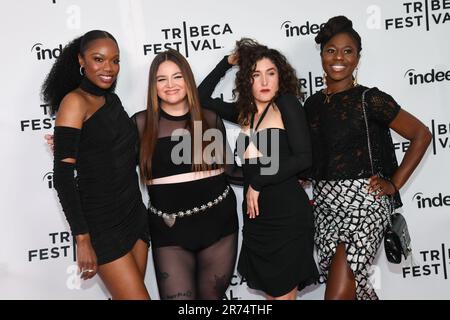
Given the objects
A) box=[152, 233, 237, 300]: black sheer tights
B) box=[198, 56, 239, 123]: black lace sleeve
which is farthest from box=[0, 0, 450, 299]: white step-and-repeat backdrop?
box=[152, 233, 237, 300]: black sheer tights

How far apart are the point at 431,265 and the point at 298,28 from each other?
191 cm

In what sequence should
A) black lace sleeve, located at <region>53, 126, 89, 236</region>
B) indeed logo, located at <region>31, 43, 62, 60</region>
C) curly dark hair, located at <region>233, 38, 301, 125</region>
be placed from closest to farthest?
black lace sleeve, located at <region>53, 126, 89, 236</region>, curly dark hair, located at <region>233, 38, 301, 125</region>, indeed logo, located at <region>31, 43, 62, 60</region>

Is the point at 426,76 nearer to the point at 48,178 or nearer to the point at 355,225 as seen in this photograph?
the point at 355,225

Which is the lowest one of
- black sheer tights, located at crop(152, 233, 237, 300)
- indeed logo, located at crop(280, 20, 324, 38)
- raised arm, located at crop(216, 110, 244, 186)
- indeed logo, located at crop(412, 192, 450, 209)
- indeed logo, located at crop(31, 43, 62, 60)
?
black sheer tights, located at crop(152, 233, 237, 300)

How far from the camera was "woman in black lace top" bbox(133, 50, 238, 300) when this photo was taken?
279cm

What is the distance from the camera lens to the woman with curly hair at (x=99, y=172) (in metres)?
2.47

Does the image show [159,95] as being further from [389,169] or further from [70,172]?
[389,169]

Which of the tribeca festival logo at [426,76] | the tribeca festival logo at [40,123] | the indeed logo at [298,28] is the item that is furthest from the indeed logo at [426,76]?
the tribeca festival logo at [40,123]

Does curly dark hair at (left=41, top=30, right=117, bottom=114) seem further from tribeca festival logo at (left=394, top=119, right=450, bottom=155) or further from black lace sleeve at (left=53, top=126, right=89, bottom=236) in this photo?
tribeca festival logo at (left=394, top=119, right=450, bottom=155)

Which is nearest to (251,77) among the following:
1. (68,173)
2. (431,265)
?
(68,173)

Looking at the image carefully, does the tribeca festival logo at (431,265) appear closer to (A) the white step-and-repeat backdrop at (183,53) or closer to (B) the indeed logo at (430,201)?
(A) the white step-and-repeat backdrop at (183,53)

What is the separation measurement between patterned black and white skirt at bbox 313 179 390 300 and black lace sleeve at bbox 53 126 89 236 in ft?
4.24

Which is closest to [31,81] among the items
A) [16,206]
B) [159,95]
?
[16,206]
